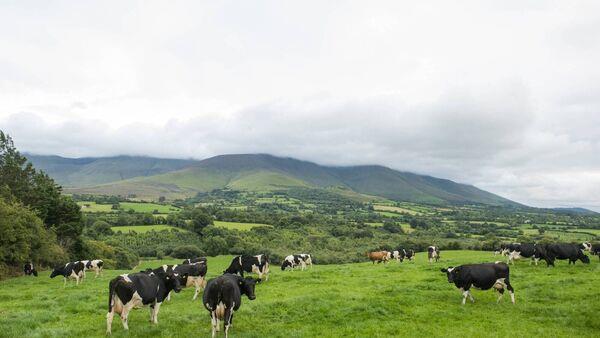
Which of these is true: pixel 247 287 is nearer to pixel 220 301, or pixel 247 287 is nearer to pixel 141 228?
pixel 220 301

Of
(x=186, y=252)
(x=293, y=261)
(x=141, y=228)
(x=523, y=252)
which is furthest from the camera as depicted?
(x=141, y=228)

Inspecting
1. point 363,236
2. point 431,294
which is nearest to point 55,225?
point 431,294

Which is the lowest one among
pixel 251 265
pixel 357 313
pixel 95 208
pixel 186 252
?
pixel 186 252

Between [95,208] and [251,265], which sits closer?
[251,265]

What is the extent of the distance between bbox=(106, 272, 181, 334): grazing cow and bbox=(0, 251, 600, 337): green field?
0.63 meters

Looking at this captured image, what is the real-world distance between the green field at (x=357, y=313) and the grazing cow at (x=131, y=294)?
63 centimetres

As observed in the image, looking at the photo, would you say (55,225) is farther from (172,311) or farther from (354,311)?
(354,311)

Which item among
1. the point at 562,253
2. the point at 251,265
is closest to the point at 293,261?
the point at 251,265

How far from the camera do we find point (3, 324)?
15516 millimetres

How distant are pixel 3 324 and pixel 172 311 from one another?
6.62m

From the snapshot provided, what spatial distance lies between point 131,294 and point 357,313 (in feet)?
32.1

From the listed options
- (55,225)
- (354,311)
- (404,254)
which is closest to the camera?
(354,311)

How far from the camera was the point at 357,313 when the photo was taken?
1792cm

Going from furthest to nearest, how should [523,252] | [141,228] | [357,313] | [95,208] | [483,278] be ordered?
[95,208], [141,228], [523,252], [483,278], [357,313]
